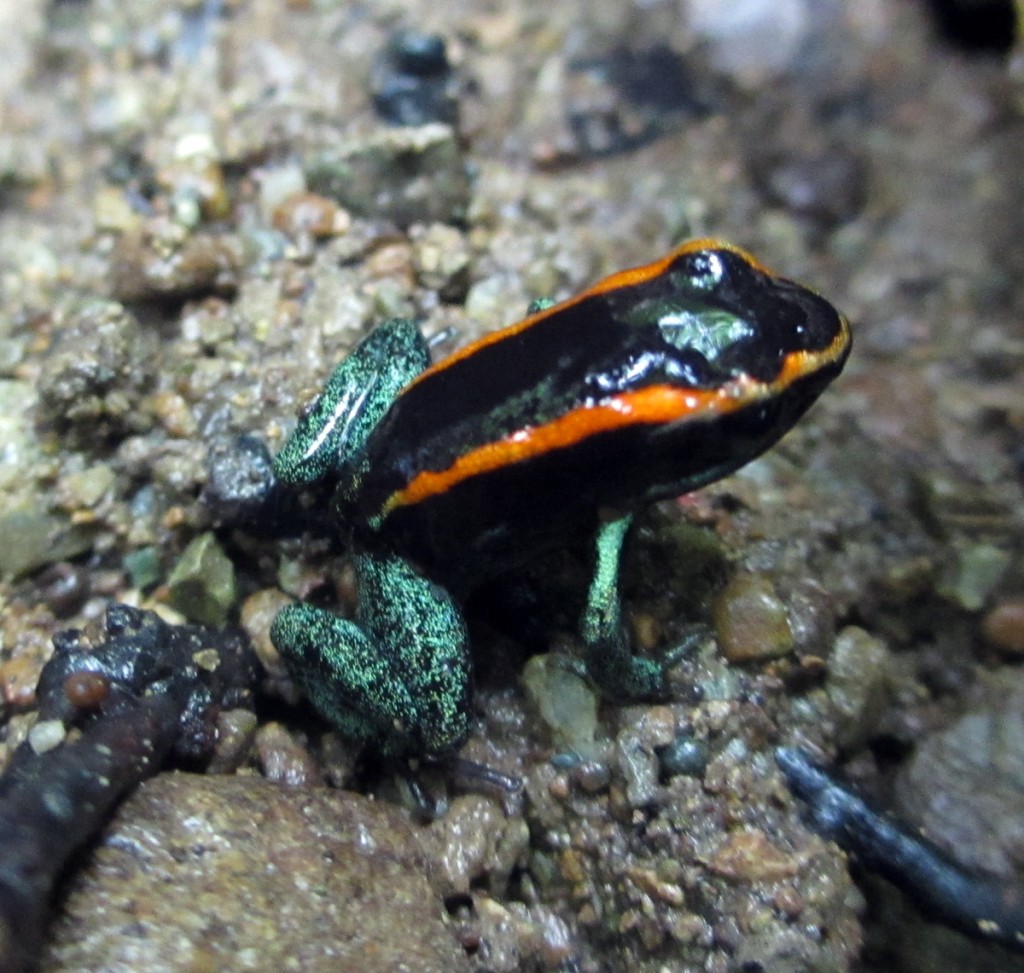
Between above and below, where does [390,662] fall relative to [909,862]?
above

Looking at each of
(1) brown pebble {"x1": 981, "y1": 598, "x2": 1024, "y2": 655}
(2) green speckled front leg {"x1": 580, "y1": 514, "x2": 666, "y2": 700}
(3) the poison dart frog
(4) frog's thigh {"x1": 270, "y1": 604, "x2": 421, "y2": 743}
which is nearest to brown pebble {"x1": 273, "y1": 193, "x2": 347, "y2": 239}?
(3) the poison dart frog

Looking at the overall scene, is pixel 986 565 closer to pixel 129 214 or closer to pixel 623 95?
pixel 623 95

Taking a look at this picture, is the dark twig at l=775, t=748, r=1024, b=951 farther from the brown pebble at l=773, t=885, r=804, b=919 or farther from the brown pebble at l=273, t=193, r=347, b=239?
the brown pebble at l=273, t=193, r=347, b=239

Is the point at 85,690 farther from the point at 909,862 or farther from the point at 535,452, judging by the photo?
the point at 909,862

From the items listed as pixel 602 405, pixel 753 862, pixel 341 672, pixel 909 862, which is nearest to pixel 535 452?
pixel 602 405

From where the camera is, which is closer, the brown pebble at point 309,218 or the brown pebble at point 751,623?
the brown pebble at point 751,623

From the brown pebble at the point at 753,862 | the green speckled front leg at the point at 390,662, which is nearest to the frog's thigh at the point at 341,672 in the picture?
the green speckled front leg at the point at 390,662

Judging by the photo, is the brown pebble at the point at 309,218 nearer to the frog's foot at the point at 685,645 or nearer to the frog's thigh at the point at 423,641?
the frog's thigh at the point at 423,641
